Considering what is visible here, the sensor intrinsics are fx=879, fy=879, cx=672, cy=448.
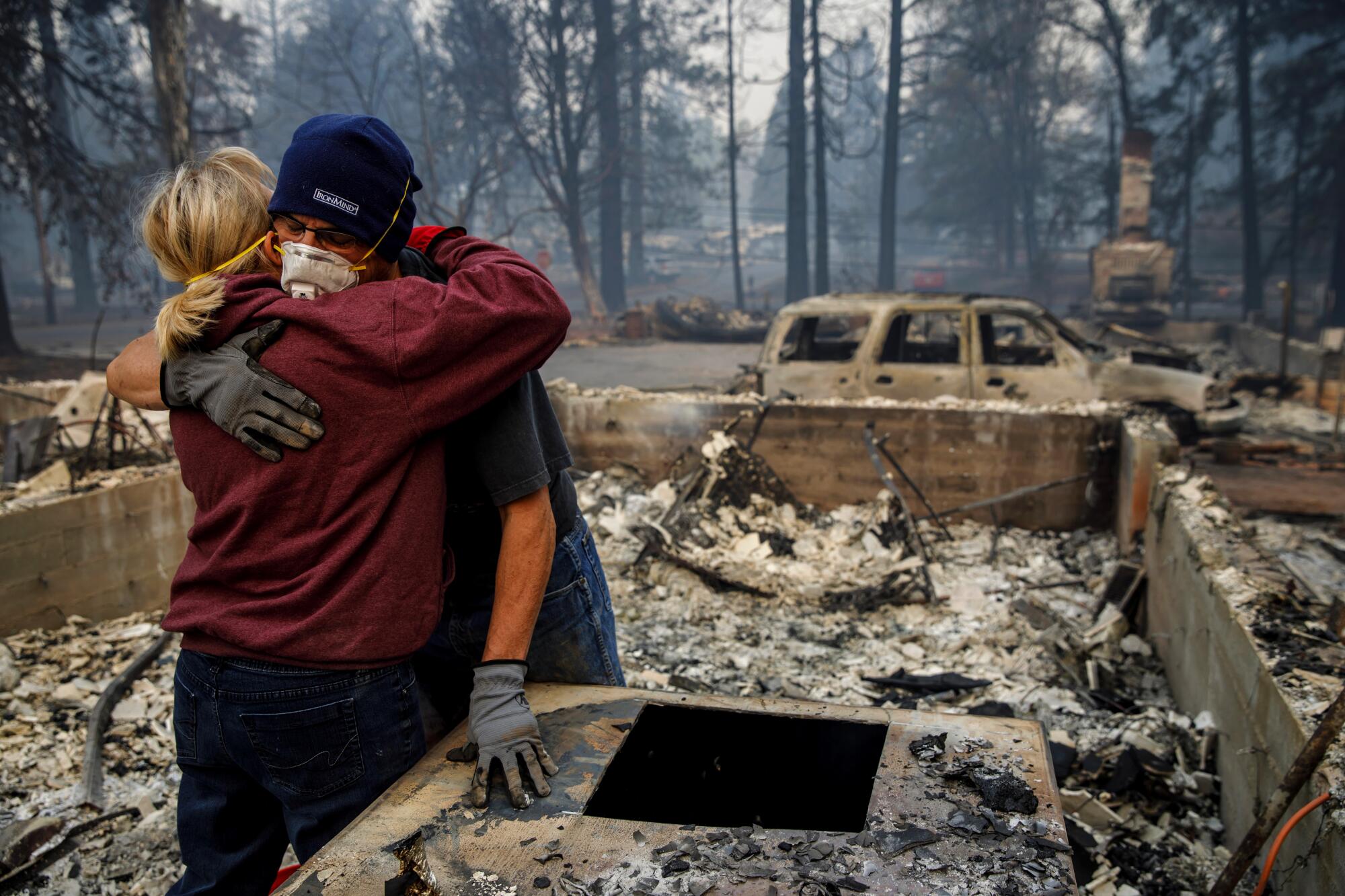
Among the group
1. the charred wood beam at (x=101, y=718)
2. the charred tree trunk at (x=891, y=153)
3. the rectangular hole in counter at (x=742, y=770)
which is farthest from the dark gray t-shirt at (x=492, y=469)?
the charred tree trunk at (x=891, y=153)

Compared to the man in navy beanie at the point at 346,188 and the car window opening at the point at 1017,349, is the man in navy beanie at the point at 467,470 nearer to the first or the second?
the man in navy beanie at the point at 346,188

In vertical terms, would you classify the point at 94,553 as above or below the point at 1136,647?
above

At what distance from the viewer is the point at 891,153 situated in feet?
79.0

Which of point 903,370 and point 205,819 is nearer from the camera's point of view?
point 205,819

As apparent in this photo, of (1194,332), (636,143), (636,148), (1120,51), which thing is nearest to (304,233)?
(1194,332)

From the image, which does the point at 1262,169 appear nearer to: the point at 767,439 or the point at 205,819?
the point at 767,439

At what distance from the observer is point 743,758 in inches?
84.4

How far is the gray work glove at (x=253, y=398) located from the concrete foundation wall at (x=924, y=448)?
538 centimetres

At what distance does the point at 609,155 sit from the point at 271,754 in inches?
1012

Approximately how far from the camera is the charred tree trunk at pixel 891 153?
23047 millimetres

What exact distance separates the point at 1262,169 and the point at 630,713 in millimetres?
30824

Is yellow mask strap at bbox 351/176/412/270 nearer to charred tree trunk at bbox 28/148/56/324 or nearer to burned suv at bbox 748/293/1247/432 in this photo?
burned suv at bbox 748/293/1247/432

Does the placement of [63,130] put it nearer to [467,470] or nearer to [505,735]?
[467,470]

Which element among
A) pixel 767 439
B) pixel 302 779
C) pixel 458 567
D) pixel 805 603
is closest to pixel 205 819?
pixel 302 779
